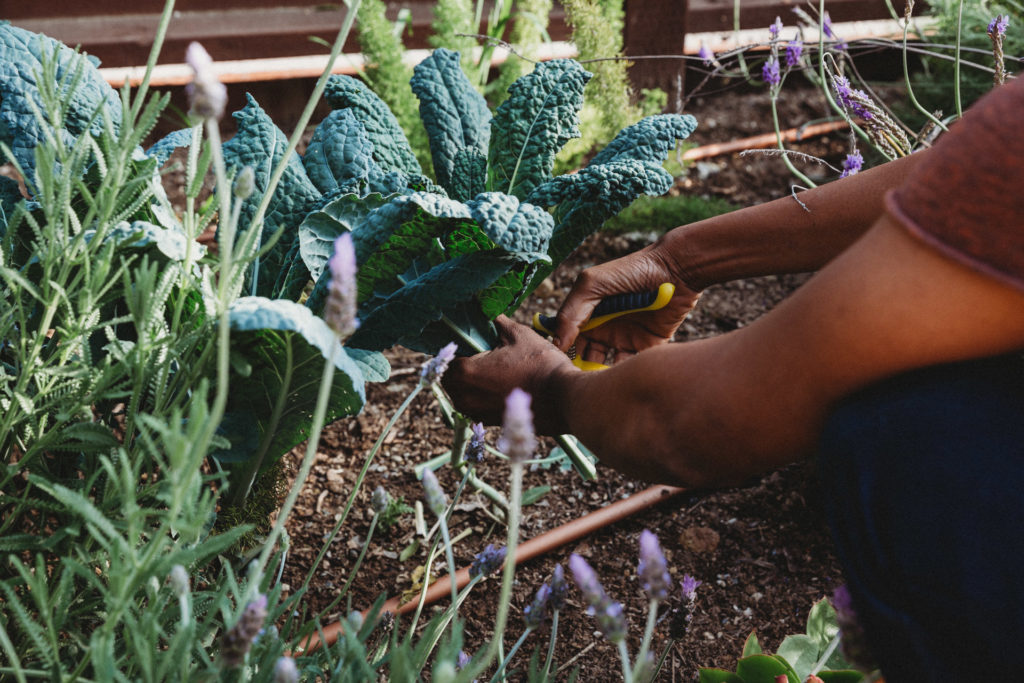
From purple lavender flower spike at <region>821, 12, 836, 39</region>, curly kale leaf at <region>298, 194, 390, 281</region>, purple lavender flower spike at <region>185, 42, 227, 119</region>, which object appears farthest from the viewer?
purple lavender flower spike at <region>821, 12, 836, 39</region>

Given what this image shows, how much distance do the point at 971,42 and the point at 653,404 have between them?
9.84 ft

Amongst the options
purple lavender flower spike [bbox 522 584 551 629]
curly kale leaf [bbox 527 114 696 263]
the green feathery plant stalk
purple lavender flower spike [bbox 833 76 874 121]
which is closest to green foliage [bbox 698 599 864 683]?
purple lavender flower spike [bbox 522 584 551 629]

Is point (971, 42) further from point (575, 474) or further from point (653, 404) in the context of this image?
point (653, 404)

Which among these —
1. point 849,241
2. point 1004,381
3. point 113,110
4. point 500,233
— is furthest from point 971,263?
point 113,110

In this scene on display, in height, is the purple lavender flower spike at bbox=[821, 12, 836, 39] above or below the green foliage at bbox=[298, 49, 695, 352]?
above

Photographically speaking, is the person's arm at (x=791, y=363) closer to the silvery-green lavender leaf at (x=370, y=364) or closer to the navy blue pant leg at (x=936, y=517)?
the navy blue pant leg at (x=936, y=517)

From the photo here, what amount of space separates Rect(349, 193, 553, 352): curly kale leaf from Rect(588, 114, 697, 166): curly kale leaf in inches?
10.8

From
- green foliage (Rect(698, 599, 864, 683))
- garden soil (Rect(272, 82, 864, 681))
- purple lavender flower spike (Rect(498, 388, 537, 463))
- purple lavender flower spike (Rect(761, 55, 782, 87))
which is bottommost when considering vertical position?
garden soil (Rect(272, 82, 864, 681))

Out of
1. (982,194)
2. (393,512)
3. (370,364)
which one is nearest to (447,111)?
(370,364)

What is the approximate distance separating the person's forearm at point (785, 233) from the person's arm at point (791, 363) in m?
0.51

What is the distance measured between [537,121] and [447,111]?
6.8 inches

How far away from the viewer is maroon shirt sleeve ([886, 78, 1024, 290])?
685mm

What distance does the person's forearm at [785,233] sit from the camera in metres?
1.34

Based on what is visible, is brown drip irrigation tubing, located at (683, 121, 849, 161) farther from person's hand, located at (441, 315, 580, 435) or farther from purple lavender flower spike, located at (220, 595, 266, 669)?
purple lavender flower spike, located at (220, 595, 266, 669)
